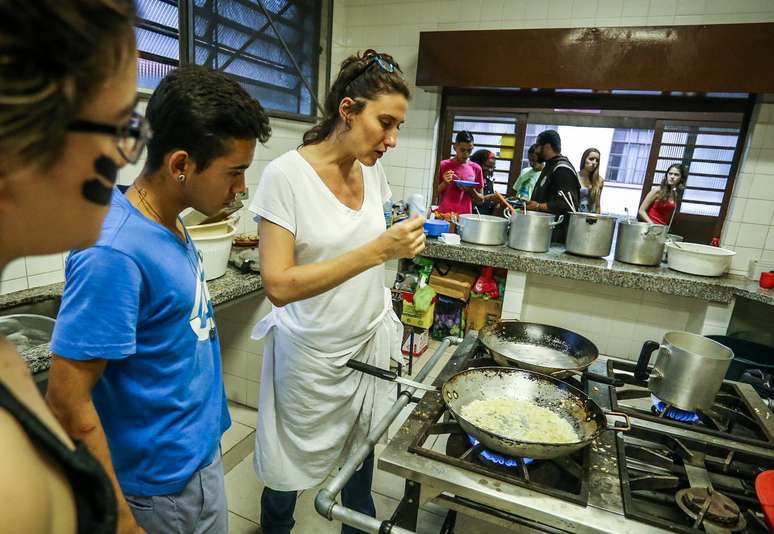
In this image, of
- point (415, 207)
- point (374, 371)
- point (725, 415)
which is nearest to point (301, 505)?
point (374, 371)

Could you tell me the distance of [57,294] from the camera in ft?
5.60

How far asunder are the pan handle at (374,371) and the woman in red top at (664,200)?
129 inches

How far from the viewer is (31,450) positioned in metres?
0.37

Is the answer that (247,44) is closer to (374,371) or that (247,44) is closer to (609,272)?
(374,371)

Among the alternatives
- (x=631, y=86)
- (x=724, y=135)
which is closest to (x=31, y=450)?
(x=631, y=86)

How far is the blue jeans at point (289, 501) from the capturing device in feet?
4.75

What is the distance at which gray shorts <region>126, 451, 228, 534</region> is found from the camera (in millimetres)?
872

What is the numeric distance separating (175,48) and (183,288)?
6.11ft

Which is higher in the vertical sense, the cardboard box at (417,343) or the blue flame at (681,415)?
the blue flame at (681,415)

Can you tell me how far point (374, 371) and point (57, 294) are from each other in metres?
1.38

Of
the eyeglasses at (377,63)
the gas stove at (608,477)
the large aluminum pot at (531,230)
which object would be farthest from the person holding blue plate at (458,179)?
the gas stove at (608,477)

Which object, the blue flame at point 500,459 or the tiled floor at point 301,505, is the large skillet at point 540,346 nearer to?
the blue flame at point 500,459

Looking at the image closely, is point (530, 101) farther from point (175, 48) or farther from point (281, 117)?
point (175, 48)

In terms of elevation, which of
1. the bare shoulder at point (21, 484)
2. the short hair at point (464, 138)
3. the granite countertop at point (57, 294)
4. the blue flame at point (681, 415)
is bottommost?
the granite countertop at point (57, 294)
